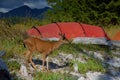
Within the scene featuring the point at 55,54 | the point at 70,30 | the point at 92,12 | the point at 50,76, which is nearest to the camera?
the point at 50,76

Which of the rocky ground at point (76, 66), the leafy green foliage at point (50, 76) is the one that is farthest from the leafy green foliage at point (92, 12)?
the leafy green foliage at point (50, 76)

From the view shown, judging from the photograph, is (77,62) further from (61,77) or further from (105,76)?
(61,77)

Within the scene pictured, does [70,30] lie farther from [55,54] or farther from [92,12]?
[92,12]

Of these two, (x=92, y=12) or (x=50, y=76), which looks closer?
(x=50, y=76)

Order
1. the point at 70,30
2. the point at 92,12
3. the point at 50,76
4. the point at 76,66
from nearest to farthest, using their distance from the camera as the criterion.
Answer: the point at 50,76 → the point at 76,66 → the point at 70,30 → the point at 92,12

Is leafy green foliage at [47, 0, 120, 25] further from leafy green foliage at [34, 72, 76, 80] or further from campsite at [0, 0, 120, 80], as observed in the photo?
leafy green foliage at [34, 72, 76, 80]

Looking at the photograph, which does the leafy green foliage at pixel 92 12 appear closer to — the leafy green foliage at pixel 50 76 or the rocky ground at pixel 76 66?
the rocky ground at pixel 76 66

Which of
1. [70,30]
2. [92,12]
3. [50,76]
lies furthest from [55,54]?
[92,12]

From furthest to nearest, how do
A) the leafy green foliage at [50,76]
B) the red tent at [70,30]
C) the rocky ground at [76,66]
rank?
the red tent at [70,30], the rocky ground at [76,66], the leafy green foliage at [50,76]

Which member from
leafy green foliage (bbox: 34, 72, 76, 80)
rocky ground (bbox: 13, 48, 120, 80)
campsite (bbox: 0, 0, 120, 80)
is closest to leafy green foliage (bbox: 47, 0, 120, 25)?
campsite (bbox: 0, 0, 120, 80)

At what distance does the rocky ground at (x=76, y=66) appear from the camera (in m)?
11.3

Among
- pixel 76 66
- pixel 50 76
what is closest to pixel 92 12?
pixel 76 66

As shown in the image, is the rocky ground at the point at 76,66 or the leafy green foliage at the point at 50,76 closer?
the leafy green foliage at the point at 50,76

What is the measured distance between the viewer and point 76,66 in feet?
40.9
